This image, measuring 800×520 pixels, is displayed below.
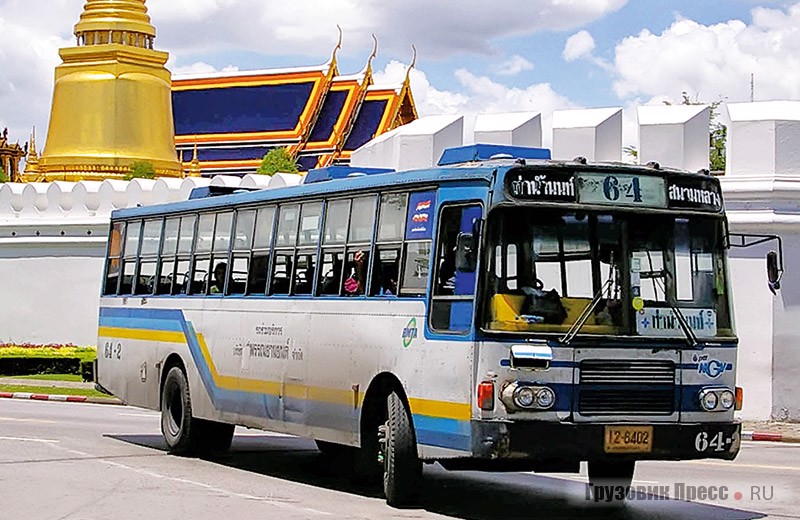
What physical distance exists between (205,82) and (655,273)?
57.7 metres

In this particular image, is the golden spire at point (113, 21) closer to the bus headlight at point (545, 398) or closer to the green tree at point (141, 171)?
the green tree at point (141, 171)

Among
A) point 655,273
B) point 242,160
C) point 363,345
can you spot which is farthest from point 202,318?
point 242,160

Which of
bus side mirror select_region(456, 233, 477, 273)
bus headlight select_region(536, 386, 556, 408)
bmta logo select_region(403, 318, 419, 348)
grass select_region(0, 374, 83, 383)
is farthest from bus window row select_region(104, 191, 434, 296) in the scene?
grass select_region(0, 374, 83, 383)

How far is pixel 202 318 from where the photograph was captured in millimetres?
17094

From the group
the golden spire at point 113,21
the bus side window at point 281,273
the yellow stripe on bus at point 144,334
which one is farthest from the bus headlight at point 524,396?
the golden spire at point 113,21

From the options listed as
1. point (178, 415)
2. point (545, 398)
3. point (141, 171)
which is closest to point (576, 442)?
point (545, 398)

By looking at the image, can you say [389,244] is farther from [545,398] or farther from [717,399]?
[717,399]

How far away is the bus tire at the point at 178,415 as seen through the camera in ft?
56.9

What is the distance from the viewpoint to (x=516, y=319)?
1171cm

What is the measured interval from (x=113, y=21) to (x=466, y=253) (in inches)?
1468

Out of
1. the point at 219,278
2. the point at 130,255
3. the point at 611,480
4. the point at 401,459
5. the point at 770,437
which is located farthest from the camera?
the point at 770,437

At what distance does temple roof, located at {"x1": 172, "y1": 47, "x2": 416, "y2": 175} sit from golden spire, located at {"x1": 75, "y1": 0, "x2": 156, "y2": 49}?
16.5m

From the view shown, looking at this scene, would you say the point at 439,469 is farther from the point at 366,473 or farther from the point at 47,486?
the point at 47,486

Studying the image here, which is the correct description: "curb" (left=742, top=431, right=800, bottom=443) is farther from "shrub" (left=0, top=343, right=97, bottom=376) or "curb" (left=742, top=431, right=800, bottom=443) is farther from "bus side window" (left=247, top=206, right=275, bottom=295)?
"shrub" (left=0, top=343, right=97, bottom=376)
